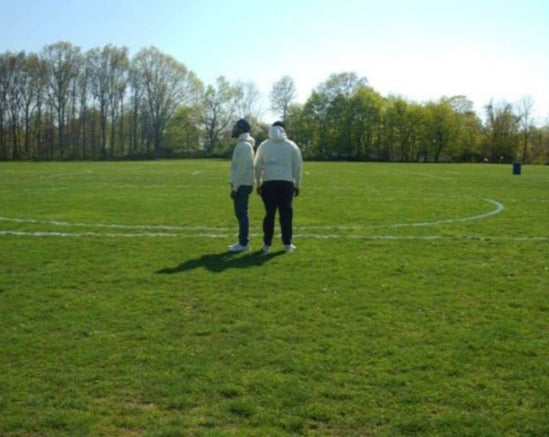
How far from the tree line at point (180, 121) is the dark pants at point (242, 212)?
268 ft

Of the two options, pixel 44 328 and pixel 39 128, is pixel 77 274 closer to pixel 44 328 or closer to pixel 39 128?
pixel 44 328

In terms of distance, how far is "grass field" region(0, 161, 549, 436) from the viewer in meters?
3.97

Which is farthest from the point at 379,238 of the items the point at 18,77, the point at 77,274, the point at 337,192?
the point at 18,77

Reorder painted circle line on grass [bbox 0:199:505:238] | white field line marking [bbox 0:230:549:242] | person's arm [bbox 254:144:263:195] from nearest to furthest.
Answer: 1. person's arm [bbox 254:144:263:195]
2. white field line marking [bbox 0:230:549:242]
3. painted circle line on grass [bbox 0:199:505:238]

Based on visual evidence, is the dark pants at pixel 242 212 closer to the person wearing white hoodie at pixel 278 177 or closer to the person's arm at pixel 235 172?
the person's arm at pixel 235 172

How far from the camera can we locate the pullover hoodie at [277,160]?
9.88 meters

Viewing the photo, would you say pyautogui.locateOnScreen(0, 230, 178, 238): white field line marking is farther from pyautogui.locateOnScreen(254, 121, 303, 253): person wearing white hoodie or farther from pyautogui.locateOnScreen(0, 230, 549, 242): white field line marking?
pyautogui.locateOnScreen(254, 121, 303, 253): person wearing white hoodie

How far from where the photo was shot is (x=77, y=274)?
316 inches

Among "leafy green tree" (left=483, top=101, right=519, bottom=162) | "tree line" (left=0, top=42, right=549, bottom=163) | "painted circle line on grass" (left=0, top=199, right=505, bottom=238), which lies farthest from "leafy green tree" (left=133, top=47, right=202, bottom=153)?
"painted circle line on grass" (left=0, top=199, right=505, bottom=238)

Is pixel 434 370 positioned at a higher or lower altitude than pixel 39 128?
lower

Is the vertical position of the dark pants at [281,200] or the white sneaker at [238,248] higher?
the dark pants at [281,200]

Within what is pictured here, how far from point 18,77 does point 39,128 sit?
8263 millimetres

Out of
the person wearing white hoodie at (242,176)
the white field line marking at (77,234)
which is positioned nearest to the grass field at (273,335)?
the white field line marking at (77,234)

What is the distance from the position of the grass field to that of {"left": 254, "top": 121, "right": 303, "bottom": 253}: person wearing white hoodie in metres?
0.47
